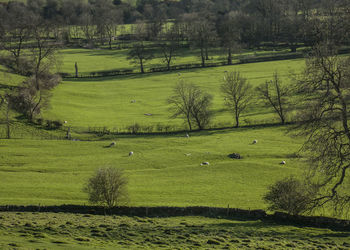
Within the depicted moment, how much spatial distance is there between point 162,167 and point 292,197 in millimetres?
22603

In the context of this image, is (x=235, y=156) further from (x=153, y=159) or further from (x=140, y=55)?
(x=140, y=55)

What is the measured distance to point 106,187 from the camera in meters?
42.7

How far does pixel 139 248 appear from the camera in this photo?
3228cm

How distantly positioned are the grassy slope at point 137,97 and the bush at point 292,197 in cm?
3981

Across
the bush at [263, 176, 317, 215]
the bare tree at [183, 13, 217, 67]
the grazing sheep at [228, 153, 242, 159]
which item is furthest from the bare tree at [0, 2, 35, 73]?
the bush at [263, 176, 317, 215]

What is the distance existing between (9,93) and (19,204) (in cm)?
4971

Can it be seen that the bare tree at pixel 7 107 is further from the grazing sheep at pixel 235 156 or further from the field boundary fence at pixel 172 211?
the grazing sheep at pixel 235 156

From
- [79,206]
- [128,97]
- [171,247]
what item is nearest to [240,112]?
[128,97]

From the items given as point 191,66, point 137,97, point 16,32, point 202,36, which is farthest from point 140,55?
point 16,32

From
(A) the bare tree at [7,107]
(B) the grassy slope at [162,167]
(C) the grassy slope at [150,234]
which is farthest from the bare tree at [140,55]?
(C) the grassy slope at [150,234]

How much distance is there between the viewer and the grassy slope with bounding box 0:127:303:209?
47688 millimetres

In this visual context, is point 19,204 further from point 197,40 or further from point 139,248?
point 197,40

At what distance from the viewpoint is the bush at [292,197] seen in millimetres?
38688

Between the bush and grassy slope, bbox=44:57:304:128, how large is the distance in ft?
131
